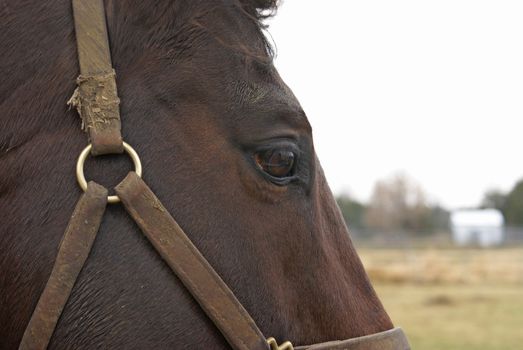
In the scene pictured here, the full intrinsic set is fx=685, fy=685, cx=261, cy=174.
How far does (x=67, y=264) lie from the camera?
1.79 meters

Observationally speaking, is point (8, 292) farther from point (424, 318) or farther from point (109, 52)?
point (424, 318)

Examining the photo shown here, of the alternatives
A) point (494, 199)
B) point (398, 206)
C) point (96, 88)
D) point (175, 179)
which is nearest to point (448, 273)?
point (175, 179)

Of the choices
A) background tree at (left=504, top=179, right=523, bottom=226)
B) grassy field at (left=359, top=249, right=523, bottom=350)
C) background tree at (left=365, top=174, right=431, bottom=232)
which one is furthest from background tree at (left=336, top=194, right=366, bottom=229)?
grassy field at (left=359, top=249, right=523, bottom=350)

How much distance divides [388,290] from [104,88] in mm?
21002

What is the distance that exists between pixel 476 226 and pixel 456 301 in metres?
42.4

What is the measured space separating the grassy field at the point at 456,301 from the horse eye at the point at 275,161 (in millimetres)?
9661

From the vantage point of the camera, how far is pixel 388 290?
22031mm

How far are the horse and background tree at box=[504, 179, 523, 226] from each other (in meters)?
61.1

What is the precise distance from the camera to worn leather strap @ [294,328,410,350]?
2051 millimetres

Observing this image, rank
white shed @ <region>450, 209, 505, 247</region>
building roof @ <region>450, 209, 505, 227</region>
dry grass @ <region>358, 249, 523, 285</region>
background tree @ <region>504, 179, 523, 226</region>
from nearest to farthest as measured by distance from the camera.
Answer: dry grass @ <region>358, 249, 523, 285</region>
white shed @ <region>450, 209, 505, 247</region>
building roof @ <region>450, 209, 505, 227</region>
background tree @ <region>504, 179, 523, 226</region>

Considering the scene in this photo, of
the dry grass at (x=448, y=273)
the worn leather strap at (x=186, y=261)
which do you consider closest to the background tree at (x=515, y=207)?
the dry grass at (x=448, y=273)

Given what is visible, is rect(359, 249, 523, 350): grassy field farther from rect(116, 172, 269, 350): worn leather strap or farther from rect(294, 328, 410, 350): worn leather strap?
rect(116, 172, 269, 350): worn leather strap

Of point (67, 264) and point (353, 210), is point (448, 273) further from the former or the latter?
point (353, 210)

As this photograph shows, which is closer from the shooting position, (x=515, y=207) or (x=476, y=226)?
(x=476, y=226)
